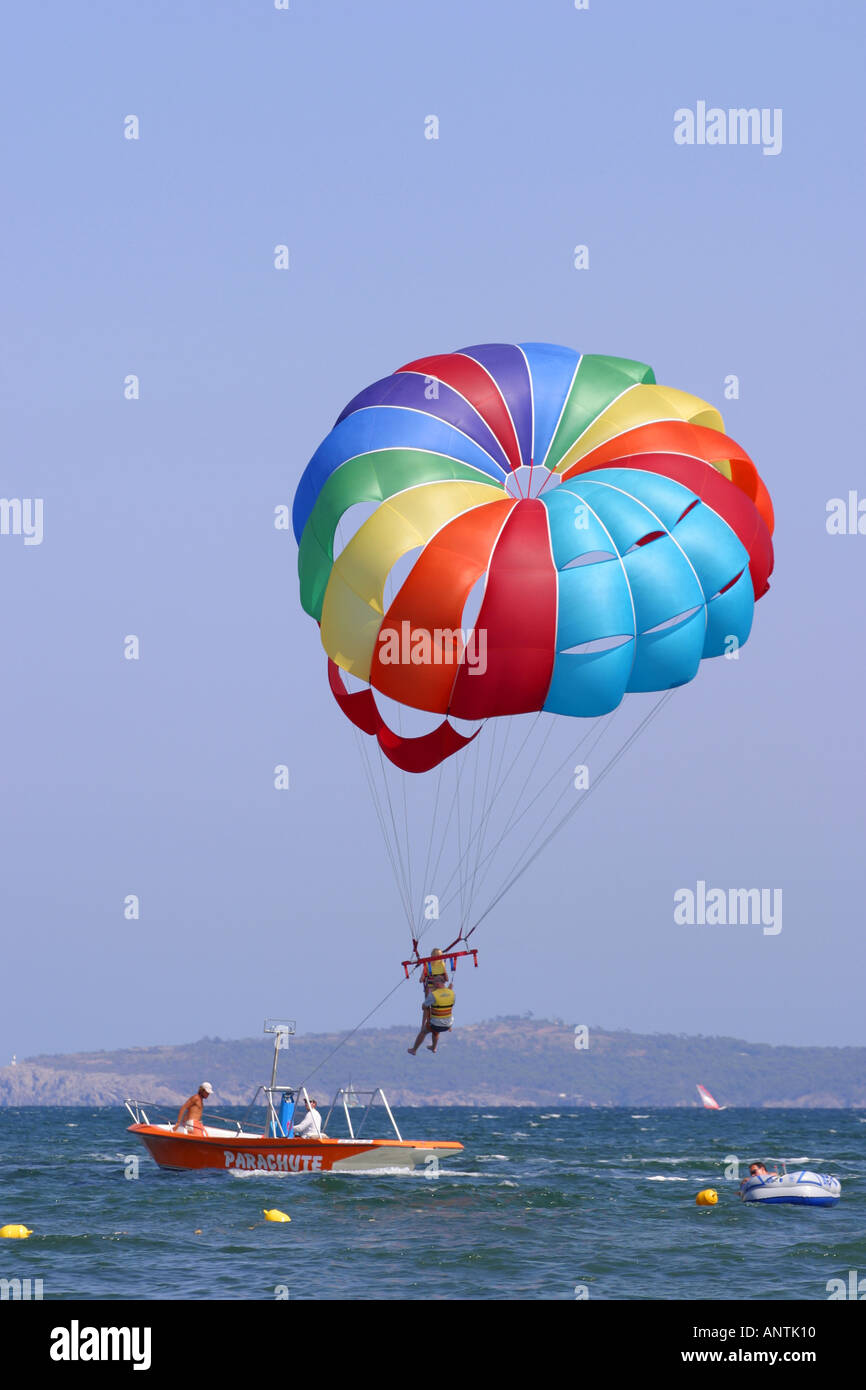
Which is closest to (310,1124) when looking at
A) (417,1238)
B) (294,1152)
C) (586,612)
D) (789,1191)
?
(294,1152)

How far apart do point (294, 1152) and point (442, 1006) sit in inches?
193

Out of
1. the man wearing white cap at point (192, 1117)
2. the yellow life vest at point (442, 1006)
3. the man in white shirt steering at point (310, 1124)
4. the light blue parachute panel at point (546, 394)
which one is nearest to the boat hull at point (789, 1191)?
the man in white shirt steering at point (310, 1124)

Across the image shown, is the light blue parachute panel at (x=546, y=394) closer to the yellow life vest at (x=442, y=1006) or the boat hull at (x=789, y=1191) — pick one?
the yellow life vest at (x=442, y=1006)

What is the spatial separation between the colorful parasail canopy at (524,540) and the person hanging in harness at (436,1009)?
280 cm

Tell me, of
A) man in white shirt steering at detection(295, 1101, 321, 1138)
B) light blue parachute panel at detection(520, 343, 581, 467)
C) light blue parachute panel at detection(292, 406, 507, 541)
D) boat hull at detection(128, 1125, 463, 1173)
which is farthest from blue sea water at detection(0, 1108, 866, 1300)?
light blue parachute panel at detection(520, 343, 581, 467)

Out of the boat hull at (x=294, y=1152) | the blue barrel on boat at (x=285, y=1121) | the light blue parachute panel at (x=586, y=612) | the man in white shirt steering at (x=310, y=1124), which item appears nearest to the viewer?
the light blue parachute panel at (x=586, y=612)

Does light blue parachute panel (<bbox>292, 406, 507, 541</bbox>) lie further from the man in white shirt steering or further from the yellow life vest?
the man in white shirt steering

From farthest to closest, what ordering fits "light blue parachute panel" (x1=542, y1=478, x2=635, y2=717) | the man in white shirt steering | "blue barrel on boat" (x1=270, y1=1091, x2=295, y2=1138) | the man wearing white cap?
1. the man wearing white cap
2. "blue barrel on boat" (x1=270, y1=1091, x2=295, y2=1138)
3. the man in white shirt steering
4. "light blue parachute panel" (x1=542, y1=478, x2=635, y2=717)

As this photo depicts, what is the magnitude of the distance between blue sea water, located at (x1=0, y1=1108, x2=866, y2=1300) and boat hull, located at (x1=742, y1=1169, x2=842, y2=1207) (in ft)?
1.19

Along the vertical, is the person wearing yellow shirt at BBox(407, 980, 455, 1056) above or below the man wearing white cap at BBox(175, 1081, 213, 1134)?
above

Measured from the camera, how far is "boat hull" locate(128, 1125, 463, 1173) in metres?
23.9

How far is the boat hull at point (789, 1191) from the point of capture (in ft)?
85.8
